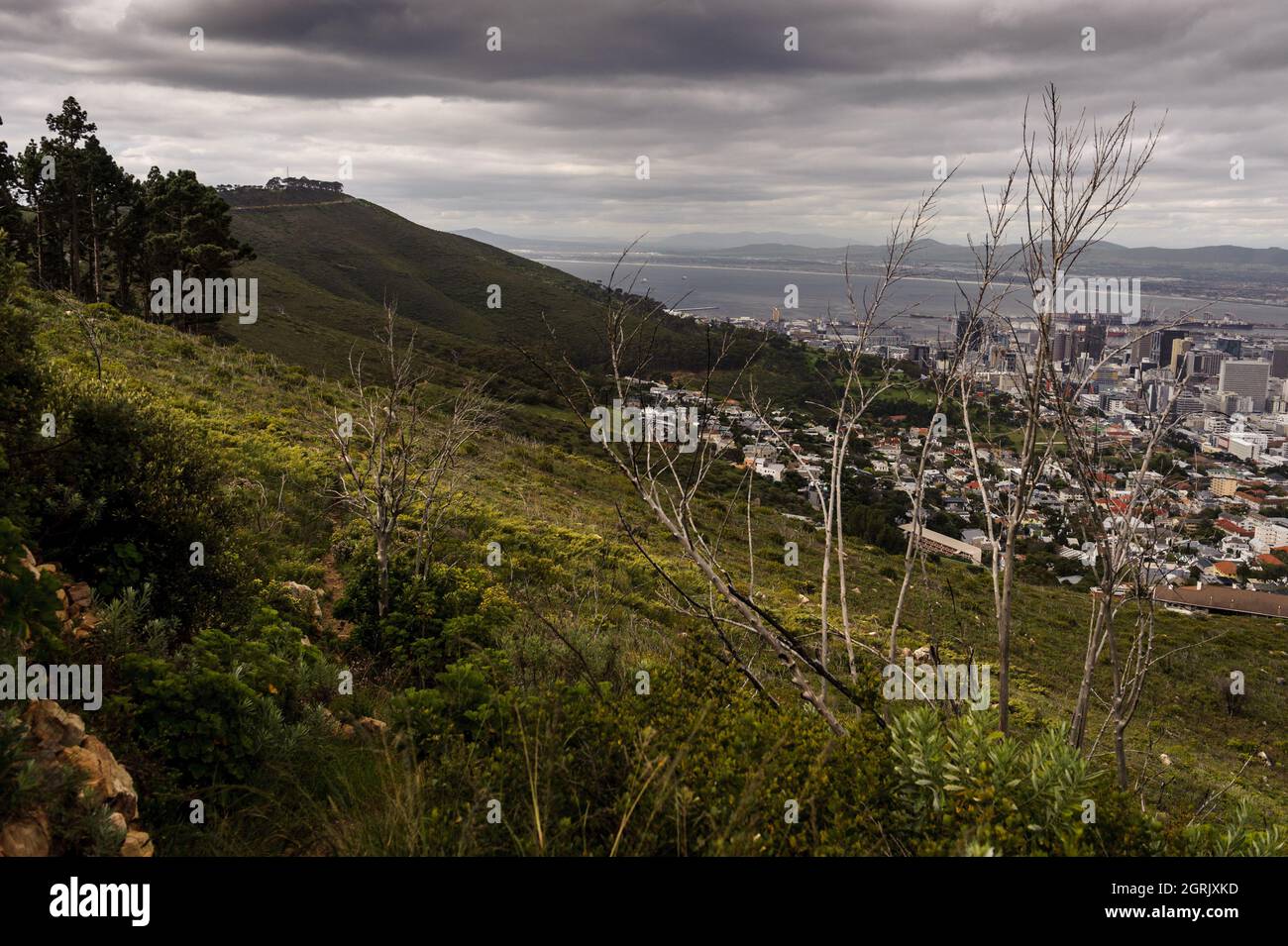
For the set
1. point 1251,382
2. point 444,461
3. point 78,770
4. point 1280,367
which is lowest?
point 78,770

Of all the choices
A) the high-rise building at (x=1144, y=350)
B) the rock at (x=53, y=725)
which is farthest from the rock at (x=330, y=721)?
the high-rise building at (x=1144, y=350)

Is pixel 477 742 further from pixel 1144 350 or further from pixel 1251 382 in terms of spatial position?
pixel 1251 382

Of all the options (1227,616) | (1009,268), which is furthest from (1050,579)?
(1009,268)

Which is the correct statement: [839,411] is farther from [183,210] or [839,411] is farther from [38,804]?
[183,210]

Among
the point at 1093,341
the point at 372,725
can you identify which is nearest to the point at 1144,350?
the point at 1093,341

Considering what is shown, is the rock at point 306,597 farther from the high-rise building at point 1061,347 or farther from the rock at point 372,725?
the high-rise building at point 1061,347

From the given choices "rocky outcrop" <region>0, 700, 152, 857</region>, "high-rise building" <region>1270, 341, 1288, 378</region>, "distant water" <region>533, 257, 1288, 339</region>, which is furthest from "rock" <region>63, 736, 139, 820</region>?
"high-rise building" <region>1270, 341, 1288, 378</region>
